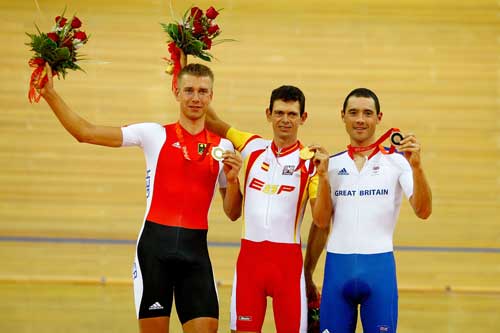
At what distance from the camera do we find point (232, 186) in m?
4.51

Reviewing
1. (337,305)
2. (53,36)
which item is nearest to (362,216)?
(337,305)

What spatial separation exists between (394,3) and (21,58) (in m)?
4.84

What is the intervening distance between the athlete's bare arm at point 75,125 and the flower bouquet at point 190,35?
0.57 metres

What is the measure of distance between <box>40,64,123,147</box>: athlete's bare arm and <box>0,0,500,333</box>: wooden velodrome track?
16.9ft

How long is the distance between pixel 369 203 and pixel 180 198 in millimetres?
1103

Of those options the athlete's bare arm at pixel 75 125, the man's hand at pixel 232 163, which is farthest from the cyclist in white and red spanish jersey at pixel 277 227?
the athlete's bare arm at pixel 75 125

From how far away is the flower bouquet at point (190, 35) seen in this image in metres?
4.87

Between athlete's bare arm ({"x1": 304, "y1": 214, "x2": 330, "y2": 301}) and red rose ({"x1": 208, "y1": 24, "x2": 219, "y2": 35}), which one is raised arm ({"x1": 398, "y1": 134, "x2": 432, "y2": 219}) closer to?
athlete's bare arm ({"x1": 304, "y1": 214, "x2": 330, "y2": 301})

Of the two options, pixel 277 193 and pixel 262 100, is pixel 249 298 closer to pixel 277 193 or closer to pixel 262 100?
pixel 277 193

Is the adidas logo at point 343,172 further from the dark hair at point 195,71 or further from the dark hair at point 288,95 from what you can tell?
the dark hair at point 195,71

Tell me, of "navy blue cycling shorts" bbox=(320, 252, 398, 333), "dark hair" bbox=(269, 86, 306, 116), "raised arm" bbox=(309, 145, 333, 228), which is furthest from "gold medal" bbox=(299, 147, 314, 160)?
"navy blue cycling shorts" bbox=(320, 252, 398, 333)

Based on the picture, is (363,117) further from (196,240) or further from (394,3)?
(394,3)

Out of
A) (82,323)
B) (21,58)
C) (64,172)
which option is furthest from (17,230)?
(82,323)

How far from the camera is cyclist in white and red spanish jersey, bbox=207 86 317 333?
4496 mm
